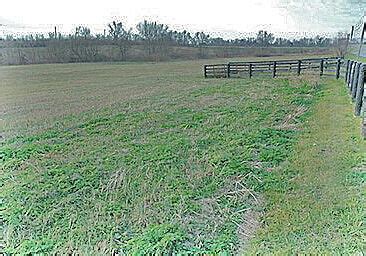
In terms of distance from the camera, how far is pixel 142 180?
10.2ft

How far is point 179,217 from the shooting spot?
241 centimetres

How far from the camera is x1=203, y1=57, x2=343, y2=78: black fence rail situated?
539 inches

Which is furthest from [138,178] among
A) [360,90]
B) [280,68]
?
[280,68]

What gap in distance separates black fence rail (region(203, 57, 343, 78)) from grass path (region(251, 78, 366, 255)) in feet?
34.1

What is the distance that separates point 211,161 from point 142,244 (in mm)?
1632

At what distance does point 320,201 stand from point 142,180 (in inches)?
64.6

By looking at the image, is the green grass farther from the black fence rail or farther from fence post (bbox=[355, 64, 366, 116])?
the black fence rail

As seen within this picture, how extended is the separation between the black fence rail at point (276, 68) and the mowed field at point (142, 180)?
28.2 ft

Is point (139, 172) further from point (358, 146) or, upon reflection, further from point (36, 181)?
point (358, 146)

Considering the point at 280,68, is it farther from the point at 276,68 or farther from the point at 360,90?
the point at 360,90

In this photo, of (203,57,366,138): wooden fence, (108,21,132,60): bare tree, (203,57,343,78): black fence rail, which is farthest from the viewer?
(108,21,132,60): bare tree

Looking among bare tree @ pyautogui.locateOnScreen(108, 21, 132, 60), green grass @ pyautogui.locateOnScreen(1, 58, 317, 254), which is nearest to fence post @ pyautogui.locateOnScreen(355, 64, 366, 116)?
green grass @ pyautogui.locateOnScreen(1, 58, 317, 254)

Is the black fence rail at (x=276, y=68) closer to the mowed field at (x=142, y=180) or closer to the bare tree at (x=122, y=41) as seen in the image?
the mowed field at (x=142, y=180)

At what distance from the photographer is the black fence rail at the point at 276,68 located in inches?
539
